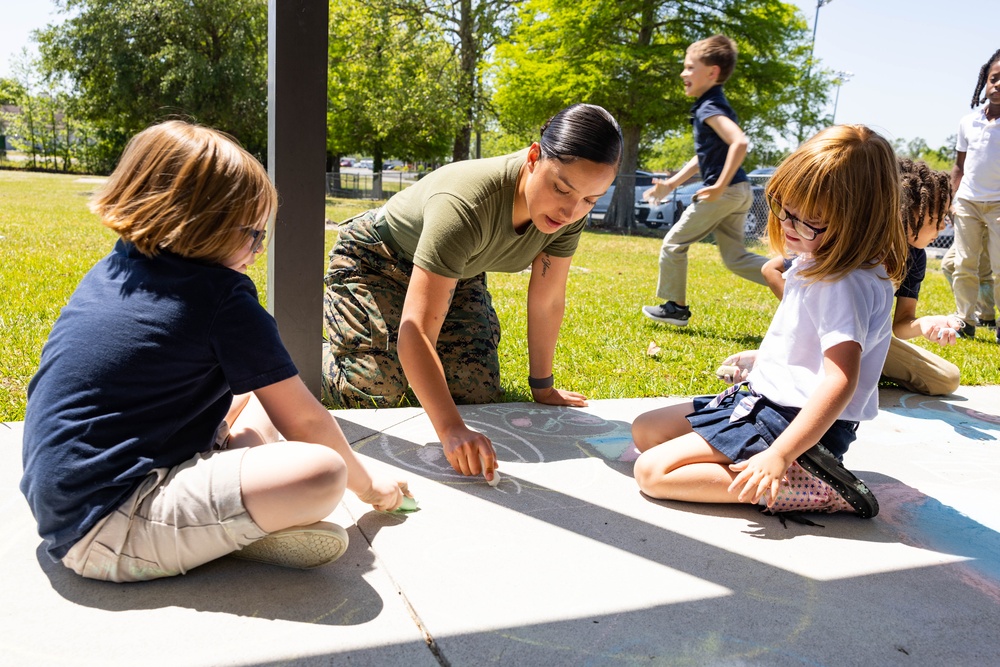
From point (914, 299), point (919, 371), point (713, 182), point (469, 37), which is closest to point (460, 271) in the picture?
point (914, 299)

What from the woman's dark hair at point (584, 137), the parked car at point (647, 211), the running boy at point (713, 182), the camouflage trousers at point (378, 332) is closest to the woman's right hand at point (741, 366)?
the woman's dark hair at point (584, 137)

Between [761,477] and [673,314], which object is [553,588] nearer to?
[761,477]

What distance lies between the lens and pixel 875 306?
2.26 meters

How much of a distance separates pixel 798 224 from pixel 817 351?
377mm

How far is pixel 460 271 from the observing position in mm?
2502

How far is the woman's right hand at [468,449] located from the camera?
2.29m

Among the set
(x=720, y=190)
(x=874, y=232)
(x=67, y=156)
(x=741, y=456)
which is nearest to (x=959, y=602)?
(x=741, y=456)

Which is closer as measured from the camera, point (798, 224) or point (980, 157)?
point (798, 224)

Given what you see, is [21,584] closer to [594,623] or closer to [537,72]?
[594,623]

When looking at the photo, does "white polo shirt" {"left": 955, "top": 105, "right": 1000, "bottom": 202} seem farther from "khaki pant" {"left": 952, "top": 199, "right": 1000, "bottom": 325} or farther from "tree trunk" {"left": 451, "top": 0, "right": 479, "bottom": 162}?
"tree trunk" {"left": 451, "top": 0, "right": 479, "bottom": 162}

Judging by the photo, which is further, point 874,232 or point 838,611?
point 874,232

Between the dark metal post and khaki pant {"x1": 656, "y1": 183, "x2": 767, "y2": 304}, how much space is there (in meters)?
2.97

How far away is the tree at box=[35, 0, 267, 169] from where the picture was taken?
23047 mm

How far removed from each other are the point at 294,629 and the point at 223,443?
1.86ft
